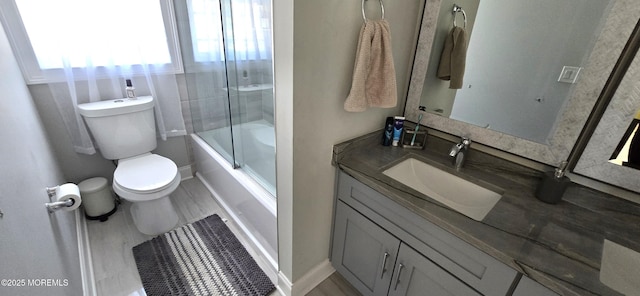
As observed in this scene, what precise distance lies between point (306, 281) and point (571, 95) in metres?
1.49

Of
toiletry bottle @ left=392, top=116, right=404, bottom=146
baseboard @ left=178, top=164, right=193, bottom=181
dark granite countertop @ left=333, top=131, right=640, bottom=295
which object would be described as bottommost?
baseboard @ left=178, top=164, right=193, bottom=181

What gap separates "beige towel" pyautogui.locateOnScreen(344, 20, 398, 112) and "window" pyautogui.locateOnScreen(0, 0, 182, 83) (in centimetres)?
170

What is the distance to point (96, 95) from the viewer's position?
1795mm

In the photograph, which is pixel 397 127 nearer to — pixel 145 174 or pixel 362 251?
pixel 362 251

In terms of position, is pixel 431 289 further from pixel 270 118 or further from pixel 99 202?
pixel 99 202

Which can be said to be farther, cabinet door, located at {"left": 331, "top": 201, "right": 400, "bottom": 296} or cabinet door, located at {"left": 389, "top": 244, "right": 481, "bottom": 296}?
cabinet door, located at {"left": 331, "top": 201, "right": 400, "bottom": 296}

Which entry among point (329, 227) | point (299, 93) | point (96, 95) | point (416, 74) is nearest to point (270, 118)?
point (299, 93)

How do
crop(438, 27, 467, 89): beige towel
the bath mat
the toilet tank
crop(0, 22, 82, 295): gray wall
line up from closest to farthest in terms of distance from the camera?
crop(0, 22, 82, 295): gray wall, crop(438, 27, 467, 89): beige towel, the bath mat, the toilet tank

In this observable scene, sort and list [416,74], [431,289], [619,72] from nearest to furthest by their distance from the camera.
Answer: [619,72], [431,289], [416,74]

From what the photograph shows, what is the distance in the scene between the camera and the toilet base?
5.70 ft

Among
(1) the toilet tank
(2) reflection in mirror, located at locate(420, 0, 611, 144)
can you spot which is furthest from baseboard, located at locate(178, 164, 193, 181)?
(2) reflection in mirror, located at locate(420, 0, 611, 144)

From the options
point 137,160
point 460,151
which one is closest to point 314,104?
point 460,151

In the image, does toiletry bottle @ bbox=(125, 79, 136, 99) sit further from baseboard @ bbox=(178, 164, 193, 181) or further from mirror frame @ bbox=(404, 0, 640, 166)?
mirror frame @ bbox=(404, 0, 640, 166)

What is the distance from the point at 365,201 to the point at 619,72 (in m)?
1.00
